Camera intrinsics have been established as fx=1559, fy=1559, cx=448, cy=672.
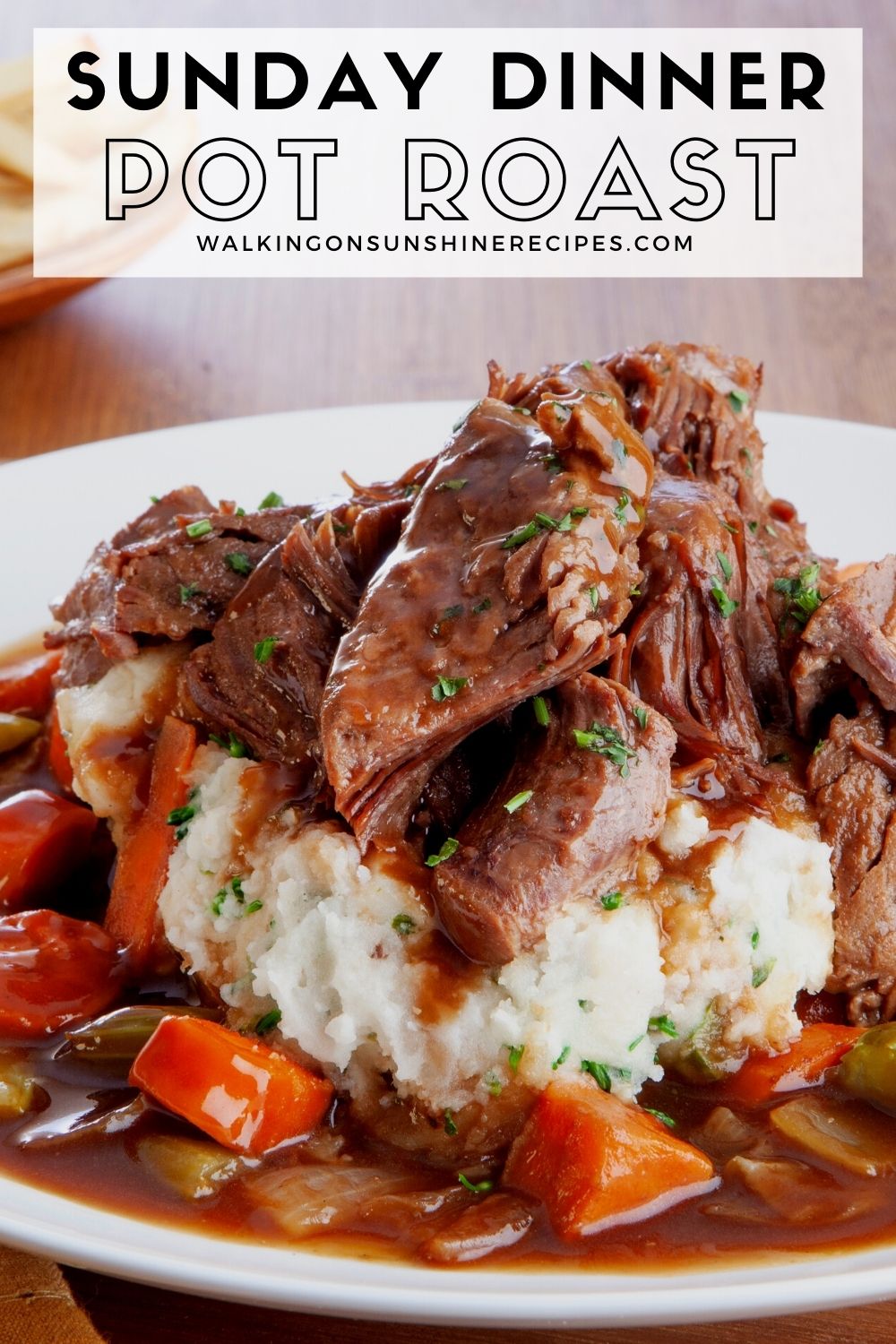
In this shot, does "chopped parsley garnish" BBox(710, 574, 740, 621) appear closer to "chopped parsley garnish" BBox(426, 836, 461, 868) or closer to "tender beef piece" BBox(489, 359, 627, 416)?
"tender beef piece" BBox(489, 359, 627, 416)

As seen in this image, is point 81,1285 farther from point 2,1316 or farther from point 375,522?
point 375,522

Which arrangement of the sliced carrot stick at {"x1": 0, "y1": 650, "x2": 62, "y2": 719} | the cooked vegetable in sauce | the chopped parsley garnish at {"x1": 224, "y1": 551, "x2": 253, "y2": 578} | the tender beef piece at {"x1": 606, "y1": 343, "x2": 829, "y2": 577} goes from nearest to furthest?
the cooked vegetable in sauce < the chopped parsley garnish at {"x1": 224, "y1": 551, "x2": 253, "y2": 578} < the tender beef piece at {"x1": 606, "y1": 343, "x2": 829, "y2": 577} < the sliced carrot stick at {"x1": 0, "y1": 650, "x2": 62, "y2": 719}

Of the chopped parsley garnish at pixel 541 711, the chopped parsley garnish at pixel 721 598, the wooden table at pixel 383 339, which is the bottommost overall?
the chopped parsley garnish at pixel 541 711

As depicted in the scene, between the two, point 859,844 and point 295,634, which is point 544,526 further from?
point 859,844

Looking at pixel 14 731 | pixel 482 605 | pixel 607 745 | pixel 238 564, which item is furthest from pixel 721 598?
pixel 14 731

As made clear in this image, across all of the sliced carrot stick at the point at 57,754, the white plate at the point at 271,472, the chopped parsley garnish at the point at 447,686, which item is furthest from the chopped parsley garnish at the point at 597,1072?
the white plate at the point at 271,472

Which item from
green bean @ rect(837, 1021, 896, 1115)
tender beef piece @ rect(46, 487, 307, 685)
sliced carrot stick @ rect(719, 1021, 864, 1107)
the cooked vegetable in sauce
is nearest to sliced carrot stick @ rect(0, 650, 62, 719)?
tender beef piece @ rect(46, 487, 307, 685)

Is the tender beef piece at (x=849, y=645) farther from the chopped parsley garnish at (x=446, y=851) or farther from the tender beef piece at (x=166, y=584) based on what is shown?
the tender beef piece at (x=166, y=584)
